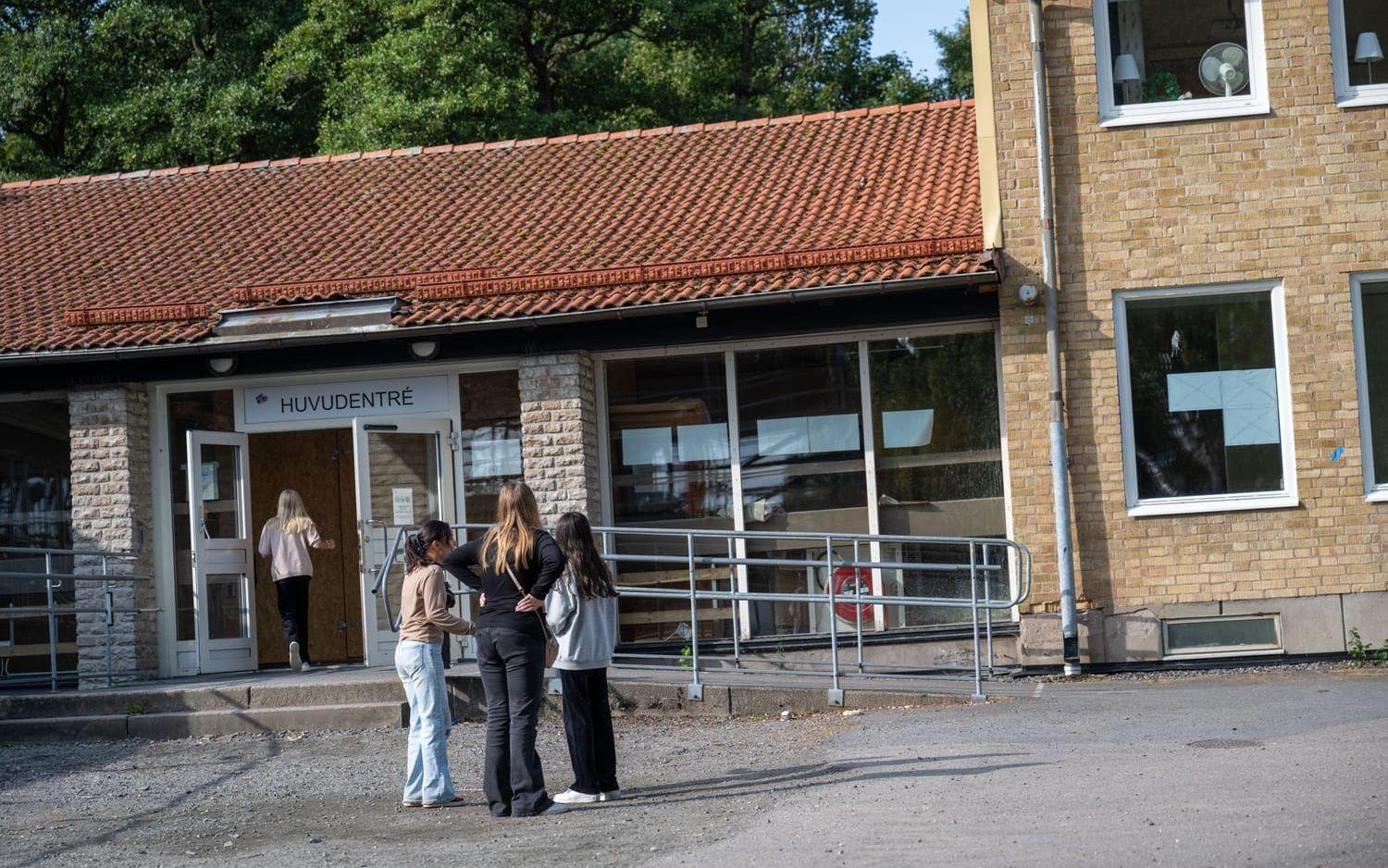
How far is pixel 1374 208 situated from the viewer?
12969 millimetres

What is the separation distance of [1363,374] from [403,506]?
27.7ft

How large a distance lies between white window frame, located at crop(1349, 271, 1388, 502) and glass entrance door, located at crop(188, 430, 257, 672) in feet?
33.2

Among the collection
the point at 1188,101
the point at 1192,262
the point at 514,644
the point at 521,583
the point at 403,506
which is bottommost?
the point at 514,644

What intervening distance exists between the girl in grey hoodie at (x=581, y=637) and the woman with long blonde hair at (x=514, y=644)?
11cm

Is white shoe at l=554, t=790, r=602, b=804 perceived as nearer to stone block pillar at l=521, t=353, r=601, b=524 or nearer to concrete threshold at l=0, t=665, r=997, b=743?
concrete threshold at l=0, t=665, r=997, b=743

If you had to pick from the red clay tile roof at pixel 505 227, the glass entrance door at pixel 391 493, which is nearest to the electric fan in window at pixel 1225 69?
the red clay tile roof at pixel 505 227

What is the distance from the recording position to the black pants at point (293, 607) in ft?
45.3

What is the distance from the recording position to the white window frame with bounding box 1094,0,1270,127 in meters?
13.2

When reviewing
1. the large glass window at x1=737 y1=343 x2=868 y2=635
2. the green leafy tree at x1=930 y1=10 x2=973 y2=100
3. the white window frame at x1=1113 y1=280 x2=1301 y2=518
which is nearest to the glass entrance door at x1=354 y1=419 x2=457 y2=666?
the large glass window at x1=737 y1=343 x2=868 y2=635

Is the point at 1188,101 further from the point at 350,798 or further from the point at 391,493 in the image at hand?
the point at 350,798

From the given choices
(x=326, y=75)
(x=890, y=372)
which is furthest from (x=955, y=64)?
(x=890, y=372)

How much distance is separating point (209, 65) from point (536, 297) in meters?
14.8

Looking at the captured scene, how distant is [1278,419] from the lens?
42.8 ft

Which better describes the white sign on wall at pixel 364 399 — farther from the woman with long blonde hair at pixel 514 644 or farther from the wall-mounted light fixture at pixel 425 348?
the woman with long blonde hair at pixel 514 644
